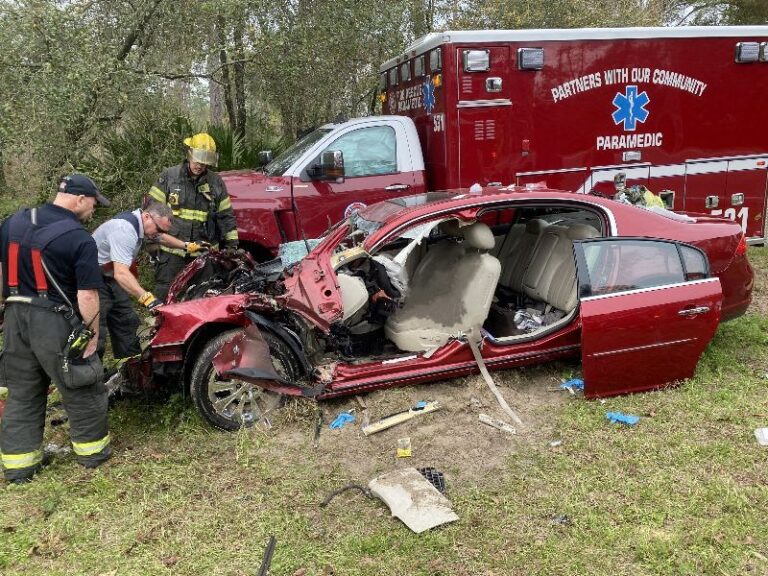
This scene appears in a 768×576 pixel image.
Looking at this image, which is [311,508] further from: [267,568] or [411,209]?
[411,209]

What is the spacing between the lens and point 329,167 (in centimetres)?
650

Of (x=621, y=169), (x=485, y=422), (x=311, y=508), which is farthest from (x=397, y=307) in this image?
(x=621, y=169)

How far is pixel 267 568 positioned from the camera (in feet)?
9.96

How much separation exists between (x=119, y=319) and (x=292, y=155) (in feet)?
8.79

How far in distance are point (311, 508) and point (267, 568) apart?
1.57 feet

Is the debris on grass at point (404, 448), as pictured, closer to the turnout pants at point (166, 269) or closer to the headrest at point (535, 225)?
the headrest at point (535, 225)

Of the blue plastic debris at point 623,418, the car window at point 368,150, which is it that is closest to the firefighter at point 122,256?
the car window at point 368,150

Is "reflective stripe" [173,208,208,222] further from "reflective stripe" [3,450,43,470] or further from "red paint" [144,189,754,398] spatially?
"reflective stripe" [3,450,43,470]

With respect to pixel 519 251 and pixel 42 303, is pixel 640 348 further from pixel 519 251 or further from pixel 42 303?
pixel 42 303

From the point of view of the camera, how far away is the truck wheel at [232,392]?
4.16 m

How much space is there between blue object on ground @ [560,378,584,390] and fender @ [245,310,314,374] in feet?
5.89

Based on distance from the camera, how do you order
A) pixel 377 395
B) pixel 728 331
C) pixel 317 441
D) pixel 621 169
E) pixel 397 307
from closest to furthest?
1. pixel 317 441
2. pixel 377 395
3. pixel 397 307
4. pixel 728 331
5. pixel 621 169

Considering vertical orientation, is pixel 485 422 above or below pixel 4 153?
below

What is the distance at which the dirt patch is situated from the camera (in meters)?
3.81
